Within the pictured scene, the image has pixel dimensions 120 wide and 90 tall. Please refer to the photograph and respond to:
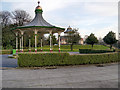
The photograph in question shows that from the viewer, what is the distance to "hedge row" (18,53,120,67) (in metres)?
10.6

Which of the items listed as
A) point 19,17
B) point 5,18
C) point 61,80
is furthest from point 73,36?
point 61,80

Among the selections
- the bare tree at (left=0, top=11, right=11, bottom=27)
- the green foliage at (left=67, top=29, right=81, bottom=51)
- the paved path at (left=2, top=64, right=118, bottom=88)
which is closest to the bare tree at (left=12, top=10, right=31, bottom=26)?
the bare tree at (left=0, top=11, right=11, bottom=27)

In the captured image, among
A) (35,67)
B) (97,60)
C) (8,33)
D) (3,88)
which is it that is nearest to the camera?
(3,88)

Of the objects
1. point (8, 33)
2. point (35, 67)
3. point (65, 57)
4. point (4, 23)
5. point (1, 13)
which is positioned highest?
point (1, 13)

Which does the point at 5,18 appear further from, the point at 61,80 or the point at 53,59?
the point at 61,80

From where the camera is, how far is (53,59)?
11055 millimetres

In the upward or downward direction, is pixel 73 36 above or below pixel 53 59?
above

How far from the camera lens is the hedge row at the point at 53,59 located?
10.6 metres

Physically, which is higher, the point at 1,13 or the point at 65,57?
the point at 1,13

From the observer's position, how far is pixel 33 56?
35.3ft

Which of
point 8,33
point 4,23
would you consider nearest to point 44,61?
point 8,33

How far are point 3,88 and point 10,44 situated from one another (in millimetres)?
35852

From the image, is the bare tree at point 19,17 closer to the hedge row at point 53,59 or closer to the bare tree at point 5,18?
the bare tree at point 5,18

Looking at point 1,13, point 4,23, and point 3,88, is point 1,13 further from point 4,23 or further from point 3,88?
point 3,88
